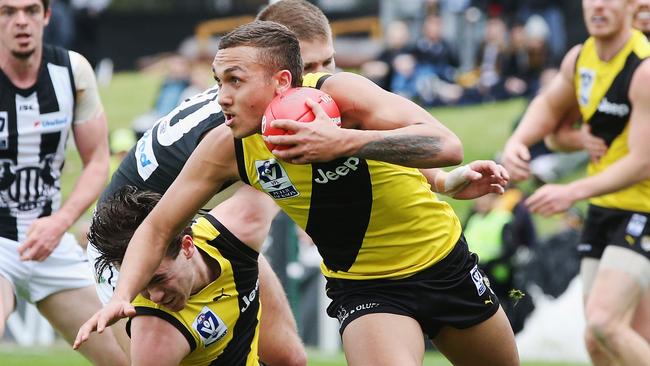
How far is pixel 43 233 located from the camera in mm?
6746

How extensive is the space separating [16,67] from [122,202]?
81.0 inches

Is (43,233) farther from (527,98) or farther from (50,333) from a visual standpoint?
(527,98)

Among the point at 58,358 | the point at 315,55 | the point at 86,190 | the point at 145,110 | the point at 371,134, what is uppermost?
the point at 371,134

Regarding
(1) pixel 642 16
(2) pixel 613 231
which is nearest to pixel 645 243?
(2) pixel 613 231

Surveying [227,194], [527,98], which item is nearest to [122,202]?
[227,194]

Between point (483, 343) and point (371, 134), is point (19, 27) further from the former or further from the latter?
point (483, 343)

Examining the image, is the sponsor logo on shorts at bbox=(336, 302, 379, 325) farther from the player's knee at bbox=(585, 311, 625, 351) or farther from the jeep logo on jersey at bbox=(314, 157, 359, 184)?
the player's knee at bbox=(585, 311, 625, 351)

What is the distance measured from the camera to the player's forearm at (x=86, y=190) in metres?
6.91

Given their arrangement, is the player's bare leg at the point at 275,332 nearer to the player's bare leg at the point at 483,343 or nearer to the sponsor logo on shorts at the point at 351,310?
the sponsor logo on shorts at the point at 351,310

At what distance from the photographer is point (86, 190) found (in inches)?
278

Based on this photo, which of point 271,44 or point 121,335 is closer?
point 271,44

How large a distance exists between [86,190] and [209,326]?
1.95 m

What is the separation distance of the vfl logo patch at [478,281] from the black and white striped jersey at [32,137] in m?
2.78

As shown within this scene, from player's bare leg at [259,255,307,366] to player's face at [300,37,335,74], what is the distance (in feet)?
3.31
